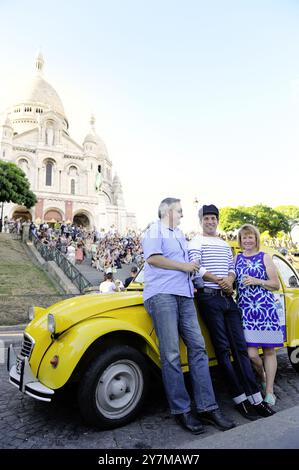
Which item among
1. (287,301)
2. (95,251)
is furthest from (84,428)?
(95,251)

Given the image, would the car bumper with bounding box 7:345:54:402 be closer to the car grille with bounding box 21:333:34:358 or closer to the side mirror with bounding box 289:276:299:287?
the car grille with bounding box 21:333:34:358

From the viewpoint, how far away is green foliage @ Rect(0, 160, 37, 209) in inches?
1390

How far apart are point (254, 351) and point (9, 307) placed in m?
7.58

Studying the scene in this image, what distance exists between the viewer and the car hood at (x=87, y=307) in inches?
116

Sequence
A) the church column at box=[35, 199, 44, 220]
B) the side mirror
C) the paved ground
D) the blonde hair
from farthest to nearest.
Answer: the church column at box=[35, 199, 44, 220], the side mirror, the blonde hair, the paved ground

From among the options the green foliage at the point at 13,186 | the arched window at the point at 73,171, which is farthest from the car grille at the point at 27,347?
the arched window at the point at 73,171

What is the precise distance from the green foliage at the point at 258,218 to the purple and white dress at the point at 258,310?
202 feet

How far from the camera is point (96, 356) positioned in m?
2.89

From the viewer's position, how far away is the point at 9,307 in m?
9.18

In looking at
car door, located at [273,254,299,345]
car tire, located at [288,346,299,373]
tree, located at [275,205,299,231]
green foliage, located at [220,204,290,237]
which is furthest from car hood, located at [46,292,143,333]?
tree, located at [275,205,299,231]

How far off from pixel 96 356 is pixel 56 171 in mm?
57287

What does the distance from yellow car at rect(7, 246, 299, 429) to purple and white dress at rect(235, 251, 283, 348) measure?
2.57 ft

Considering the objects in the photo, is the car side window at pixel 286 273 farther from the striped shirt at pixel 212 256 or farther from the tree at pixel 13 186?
the tree at pixel 13 186

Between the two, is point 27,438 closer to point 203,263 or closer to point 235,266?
point 203,263
